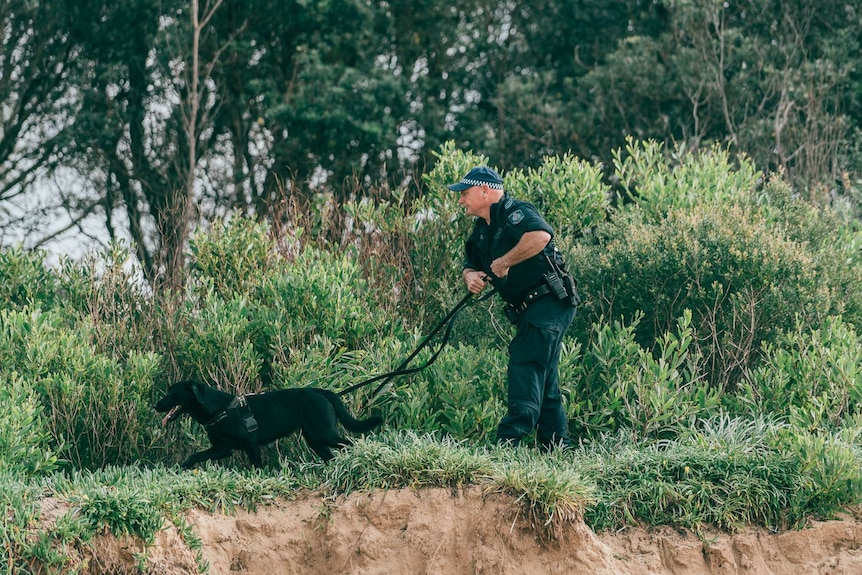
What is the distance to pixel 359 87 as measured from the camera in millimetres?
20578

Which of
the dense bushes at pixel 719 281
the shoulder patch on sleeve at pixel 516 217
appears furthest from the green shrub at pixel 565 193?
the shoulder patch on sleeve at pixel 516 217

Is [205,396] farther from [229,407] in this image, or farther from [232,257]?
[232,257]

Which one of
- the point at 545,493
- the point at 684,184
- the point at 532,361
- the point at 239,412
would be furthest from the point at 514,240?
the point at 684,184

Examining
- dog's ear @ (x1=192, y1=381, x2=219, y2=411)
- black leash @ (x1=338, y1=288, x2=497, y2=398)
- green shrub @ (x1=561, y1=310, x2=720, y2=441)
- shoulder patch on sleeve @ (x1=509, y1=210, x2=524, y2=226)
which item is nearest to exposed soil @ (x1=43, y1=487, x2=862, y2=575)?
dog's ear @ (x1=192, y1=381, x2=219, y2=411)

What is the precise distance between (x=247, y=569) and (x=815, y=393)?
4575 mm

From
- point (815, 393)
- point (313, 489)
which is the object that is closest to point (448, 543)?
point (313, 489)

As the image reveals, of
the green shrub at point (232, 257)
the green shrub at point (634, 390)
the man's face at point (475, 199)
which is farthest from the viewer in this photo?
the green shrub at point (232, 257)

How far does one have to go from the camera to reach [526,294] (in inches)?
301

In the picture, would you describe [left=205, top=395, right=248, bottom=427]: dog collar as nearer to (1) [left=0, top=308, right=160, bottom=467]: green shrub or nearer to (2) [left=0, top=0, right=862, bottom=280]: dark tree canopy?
(1) [left=0, top=308, right=160, bottom=467]: green shrub

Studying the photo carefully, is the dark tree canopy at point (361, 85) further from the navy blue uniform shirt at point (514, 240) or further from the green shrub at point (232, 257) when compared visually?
the navy blue uniform shirt at point (514, 240)

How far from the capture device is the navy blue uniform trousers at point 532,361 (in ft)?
24.6

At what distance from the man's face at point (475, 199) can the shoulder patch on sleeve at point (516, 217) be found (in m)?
0.28

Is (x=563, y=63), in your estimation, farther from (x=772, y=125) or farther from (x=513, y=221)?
(x=513, y=221)

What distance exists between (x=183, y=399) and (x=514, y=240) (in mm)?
2578
